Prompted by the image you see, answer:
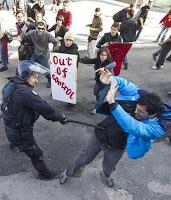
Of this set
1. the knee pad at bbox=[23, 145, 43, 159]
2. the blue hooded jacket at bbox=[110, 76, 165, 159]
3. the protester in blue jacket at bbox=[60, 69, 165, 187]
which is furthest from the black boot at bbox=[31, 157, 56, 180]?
the blue hooded jacket at bbox=[110, 76, 165, 159]

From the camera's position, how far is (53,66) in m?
6.59

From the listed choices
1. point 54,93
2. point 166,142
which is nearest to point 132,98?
point 166,142

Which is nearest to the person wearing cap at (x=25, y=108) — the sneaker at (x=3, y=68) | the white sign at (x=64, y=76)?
the white sign at (x=64, y=76)

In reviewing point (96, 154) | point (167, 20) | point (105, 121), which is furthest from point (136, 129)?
point (167, 20)

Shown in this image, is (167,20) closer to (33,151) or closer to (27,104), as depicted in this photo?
(33,151)

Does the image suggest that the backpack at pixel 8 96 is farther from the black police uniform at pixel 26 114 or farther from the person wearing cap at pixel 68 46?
the person wearing cap at pixel 68 46

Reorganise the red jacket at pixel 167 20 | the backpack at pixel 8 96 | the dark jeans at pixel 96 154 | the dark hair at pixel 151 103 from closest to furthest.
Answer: the dark hair at pixel 151 103 → the backpack at pixel 8 96 → the dark jeans at pixel 96 154 → the red jacket at pixel 167 20

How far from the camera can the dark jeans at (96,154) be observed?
4441 mm

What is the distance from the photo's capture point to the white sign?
6379 mm

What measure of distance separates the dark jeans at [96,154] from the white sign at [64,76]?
2.15 m

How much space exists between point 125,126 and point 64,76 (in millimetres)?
3226

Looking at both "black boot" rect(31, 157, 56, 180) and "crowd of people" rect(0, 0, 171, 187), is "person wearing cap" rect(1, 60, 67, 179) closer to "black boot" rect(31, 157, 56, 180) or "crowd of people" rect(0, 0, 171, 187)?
"crowd of people" rect(0, 0, 171, 187)

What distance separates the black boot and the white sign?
1.98 meters

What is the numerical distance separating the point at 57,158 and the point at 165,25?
27.5ft
